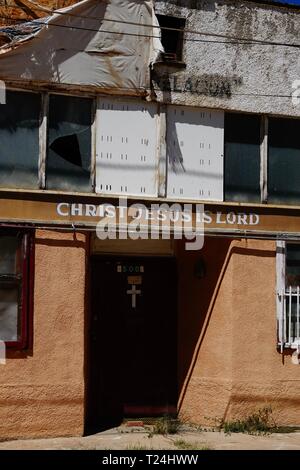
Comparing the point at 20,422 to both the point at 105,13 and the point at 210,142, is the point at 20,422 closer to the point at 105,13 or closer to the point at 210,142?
the point at 210,142

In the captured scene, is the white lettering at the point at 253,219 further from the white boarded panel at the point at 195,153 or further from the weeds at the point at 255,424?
the weeds at the point at 255,424

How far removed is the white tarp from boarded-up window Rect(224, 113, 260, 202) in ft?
4.67

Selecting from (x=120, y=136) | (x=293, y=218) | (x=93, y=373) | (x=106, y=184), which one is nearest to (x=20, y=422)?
(x=93, y=373)

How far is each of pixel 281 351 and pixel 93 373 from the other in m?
2.58

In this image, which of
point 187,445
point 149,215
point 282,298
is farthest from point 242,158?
point 187,445

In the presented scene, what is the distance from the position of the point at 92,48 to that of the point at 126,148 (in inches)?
53.5

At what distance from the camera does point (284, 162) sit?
1123cm

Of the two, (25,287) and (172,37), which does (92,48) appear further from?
(25,287)

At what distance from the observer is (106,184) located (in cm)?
1037

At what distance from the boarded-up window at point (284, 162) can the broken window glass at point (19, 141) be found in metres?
3.32

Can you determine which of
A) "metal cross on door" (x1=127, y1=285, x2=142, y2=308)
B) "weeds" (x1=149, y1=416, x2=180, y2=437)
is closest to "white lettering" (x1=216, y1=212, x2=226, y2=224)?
"metal cross on door" (x1=127, y1=285, x2=142, y2=308)

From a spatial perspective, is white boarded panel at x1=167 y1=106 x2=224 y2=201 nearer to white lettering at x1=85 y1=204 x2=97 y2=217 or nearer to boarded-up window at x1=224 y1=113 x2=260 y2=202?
boarded-up window at x1=224 y1=113 x2=260 y2=202

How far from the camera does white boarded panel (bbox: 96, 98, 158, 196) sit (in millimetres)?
10375

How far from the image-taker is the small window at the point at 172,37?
35.2 feet
